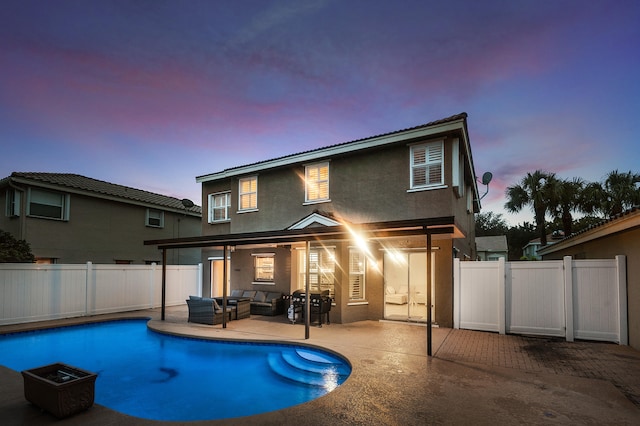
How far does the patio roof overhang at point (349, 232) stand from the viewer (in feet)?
25.6

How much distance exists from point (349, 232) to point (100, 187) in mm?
17503

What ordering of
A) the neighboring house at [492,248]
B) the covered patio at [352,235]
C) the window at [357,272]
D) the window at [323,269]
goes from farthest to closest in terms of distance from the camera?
the neighboring house at [492,248], the window at [323,269], the window at [357,272], the covered patio at [352,235]

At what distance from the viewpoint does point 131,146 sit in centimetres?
1730

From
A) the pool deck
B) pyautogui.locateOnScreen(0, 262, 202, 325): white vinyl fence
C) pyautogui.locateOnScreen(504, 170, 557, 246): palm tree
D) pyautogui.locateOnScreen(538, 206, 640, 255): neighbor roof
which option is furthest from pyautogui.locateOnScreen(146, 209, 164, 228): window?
pyautogui.locateOnScreen(504, 170, 557, 246): palm tree

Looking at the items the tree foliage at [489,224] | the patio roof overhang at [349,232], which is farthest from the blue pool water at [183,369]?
the tree foliage at [489,224]

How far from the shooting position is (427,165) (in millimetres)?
11555

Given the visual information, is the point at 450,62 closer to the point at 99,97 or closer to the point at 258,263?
the point at 258,263

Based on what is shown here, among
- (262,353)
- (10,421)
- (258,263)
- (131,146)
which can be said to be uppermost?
(131,146)

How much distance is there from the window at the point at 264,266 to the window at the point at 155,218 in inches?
386

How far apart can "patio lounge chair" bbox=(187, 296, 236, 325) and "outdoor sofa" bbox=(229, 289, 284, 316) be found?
5.85ft

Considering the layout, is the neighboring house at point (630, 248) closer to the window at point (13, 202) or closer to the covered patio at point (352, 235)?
the covered patio at point (352, 235)

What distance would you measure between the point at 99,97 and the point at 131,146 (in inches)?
166

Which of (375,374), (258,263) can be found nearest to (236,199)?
(258,263)

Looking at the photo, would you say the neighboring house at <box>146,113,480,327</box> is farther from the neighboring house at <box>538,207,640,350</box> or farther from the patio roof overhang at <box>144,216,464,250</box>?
the neighboring house at <box>538,207,640,350</box>
